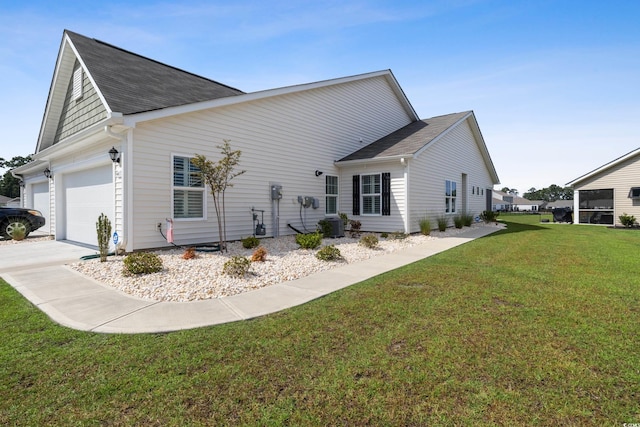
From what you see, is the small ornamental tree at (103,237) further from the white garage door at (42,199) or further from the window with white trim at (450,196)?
the window with white trim at (450,196)

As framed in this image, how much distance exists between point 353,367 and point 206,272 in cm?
405

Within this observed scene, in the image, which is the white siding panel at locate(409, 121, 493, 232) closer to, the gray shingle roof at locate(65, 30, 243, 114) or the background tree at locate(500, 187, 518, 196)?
the gray shingle roof at locate(65, 30, 243, 114)

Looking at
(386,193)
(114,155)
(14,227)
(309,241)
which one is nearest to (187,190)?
(114,155)

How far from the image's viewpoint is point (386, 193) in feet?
39.6

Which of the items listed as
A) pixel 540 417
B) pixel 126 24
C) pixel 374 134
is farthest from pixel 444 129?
pixel 540 417

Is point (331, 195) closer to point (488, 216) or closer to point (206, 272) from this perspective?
point (206, 272)

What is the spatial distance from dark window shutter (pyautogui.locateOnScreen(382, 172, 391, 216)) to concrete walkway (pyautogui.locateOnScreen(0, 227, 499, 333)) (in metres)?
5.18

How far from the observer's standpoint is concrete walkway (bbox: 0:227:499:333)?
3.61 meters

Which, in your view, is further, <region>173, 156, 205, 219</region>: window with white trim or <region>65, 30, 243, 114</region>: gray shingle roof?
<region>173, 156, 205, 219</region>: window with white trim

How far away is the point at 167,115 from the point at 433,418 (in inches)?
317

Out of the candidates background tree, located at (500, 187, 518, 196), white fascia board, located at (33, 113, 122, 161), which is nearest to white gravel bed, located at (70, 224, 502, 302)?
white fascia board, located at (33, 113, 122, 161)

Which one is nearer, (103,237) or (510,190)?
(103,237)

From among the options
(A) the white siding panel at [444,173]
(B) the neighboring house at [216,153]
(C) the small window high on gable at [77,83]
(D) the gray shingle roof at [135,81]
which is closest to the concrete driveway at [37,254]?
(B) the neighboring house at [216,153]

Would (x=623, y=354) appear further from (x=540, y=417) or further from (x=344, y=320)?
(x=344, y=320)
